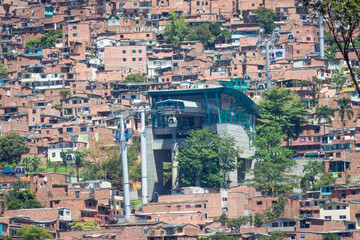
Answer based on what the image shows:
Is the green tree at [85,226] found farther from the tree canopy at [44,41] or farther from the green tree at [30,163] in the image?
the tree canopy at [44,41]

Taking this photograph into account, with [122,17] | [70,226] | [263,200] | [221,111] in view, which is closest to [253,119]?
[221,111]

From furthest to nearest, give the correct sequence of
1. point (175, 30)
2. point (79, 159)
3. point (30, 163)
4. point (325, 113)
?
1. point (175, 30)
2. point (325, 113)
3. point (30, 163)
4. point (79, 159)

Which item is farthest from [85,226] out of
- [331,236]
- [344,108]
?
[344,108]

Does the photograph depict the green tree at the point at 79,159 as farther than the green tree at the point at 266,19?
No

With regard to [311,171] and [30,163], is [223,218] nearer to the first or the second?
[311,171]

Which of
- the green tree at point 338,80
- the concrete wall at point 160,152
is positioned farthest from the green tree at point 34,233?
the green tree at point 338,80

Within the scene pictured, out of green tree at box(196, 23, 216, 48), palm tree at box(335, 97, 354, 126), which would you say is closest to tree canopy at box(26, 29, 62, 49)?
green tree at box(196, 23, 216, 48)
